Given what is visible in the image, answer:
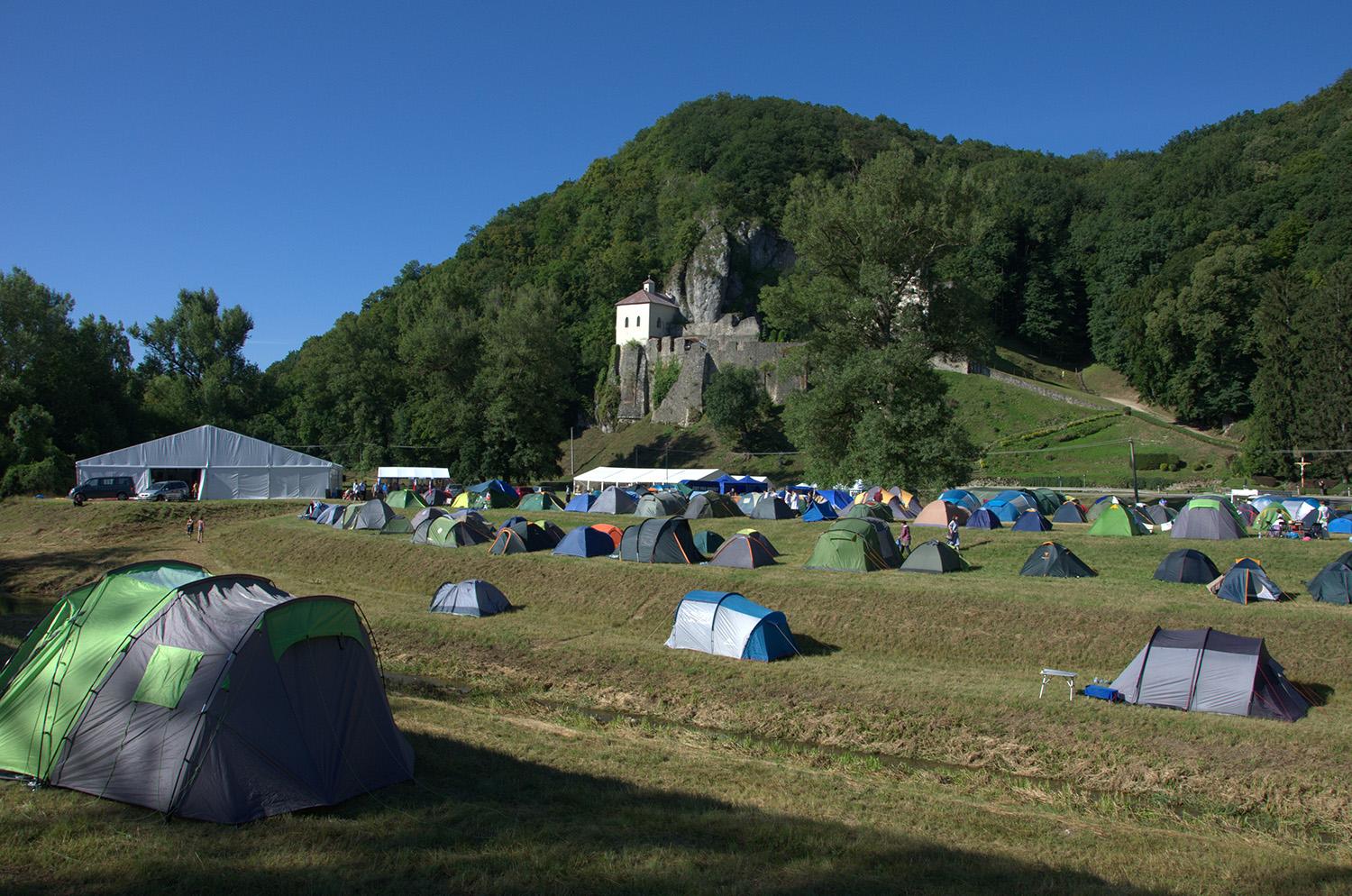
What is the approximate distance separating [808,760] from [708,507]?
21856 millimetres

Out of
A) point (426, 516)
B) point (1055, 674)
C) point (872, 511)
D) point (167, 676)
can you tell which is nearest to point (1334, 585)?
point (1055, 674)

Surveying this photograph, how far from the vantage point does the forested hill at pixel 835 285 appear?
31.0m

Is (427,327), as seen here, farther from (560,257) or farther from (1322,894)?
(1322,894)

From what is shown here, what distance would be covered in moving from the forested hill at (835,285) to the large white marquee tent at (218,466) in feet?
21.5

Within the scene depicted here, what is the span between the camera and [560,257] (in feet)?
311

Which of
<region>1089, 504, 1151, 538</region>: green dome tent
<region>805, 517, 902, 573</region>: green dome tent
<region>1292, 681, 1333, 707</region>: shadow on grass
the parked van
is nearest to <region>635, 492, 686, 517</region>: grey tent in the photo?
<region>805, 517, 902, 573</region>: green dome tent

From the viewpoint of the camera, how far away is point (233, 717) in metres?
6.96

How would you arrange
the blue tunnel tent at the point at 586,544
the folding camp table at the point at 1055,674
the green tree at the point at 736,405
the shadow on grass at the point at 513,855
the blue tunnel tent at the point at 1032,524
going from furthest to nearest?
the green tree at the point at 736,405
the blue tunnel tent at the point at 1032,524
the blue tunnel tent at the point at 586,544
the folding camp table at the point at 1055,674
the shadow on grass at the point at 513,855

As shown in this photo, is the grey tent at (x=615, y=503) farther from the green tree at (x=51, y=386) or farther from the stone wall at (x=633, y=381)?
Answer: the stone wall at (x=633, y=381)

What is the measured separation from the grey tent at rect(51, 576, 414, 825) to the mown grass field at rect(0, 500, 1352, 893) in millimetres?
254

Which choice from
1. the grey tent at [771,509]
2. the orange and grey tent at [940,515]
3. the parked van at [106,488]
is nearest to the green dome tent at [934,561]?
the orange and grey tent at [940,515]

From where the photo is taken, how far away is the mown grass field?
6043 millimetres

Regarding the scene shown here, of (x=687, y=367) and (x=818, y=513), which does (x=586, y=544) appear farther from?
(x=687, y=367)

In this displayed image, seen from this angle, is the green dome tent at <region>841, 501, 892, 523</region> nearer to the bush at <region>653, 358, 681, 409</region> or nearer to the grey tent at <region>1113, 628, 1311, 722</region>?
the grey tent at <region>1113, 628, 1311, 722</region>
